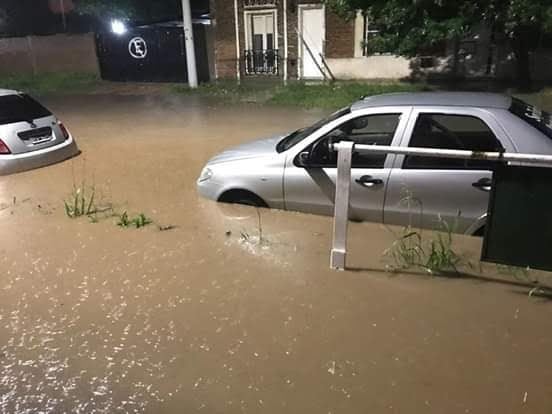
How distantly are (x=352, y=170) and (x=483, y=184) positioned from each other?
124 centimetres

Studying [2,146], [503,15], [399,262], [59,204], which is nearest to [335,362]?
[399,262]

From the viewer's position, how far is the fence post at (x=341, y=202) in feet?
14.4

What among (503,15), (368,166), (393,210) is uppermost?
(503,15)

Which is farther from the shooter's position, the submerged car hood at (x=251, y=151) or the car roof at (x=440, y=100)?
the submerged car hood at (x=251, y=151)

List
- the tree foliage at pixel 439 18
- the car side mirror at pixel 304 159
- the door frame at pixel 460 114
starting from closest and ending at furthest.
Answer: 1. the door frame at pixel 460 114
2. the car side mirror at pixel 304 159
3. the tree foliage at pixel 439 18

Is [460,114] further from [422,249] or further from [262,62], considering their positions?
[262,62]

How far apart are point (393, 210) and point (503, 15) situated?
1049 centimetres

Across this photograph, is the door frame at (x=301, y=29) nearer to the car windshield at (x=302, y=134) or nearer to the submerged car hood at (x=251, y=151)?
the submerged car hood at (x=251, y=151)

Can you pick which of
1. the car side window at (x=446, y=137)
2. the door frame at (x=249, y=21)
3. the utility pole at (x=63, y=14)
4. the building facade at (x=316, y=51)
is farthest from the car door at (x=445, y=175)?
the utility pole at (x=63, y=14)

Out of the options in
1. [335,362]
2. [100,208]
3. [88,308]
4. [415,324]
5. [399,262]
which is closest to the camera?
[335,362]

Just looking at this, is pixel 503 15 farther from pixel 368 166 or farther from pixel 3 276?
pixel 3 276

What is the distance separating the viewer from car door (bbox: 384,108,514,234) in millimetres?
5133

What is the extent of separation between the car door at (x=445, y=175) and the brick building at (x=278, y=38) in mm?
14168

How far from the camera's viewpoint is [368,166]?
5488 millimetres
